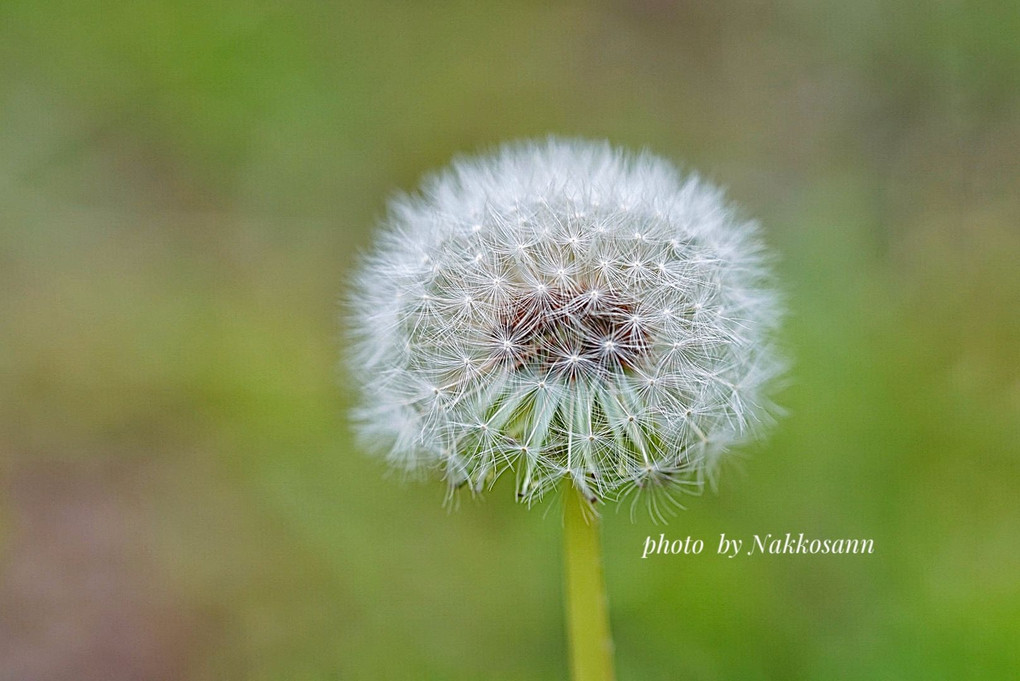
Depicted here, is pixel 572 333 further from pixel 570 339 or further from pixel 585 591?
pixel 585 591

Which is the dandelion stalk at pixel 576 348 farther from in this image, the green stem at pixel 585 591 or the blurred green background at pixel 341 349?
the blurred green background at pixel 341 349

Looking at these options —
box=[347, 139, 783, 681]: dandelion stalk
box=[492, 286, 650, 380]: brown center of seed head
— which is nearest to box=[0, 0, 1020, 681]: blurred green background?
box=[347, 139, 783, 681]: dandelion stalk

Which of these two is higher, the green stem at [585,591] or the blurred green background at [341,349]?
the blurred green background at [341,349]

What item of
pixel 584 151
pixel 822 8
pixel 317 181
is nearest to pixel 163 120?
pixel 317 181

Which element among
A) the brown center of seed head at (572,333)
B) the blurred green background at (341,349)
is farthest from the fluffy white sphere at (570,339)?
the blurred green background at (341,349)

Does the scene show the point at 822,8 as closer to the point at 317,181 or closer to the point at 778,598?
the point at 317,181
